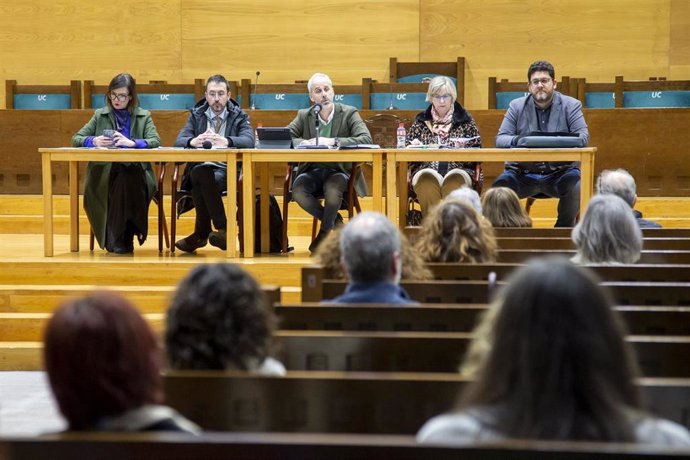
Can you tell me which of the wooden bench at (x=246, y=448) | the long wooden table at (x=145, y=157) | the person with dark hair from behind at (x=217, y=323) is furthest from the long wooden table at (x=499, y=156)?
the wooden bench at (x=246, y=448)

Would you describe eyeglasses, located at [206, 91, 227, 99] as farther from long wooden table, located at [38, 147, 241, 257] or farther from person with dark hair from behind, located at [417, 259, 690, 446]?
person with dark hair from behind, located at [417, 259, 690, 446]

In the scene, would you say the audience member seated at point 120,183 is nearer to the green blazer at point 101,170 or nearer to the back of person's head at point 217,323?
the green blazer at point 101,170

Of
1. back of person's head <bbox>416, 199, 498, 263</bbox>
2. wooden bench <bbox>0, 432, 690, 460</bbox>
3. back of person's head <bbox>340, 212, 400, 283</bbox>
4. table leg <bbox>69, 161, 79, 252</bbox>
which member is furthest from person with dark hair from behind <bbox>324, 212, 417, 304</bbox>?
table leg <bbox>69, 161, 79, 252</bbox>

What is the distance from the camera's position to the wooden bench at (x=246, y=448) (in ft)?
4.80

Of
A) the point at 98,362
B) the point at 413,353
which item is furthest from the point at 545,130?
the point at 98,362

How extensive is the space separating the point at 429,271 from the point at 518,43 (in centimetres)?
781

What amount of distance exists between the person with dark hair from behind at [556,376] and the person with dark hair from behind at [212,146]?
536 cm

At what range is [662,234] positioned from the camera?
591cm

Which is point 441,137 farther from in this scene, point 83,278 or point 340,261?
point 340,261

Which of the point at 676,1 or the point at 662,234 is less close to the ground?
the point at 676,1

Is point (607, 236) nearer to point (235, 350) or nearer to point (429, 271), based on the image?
point (429, 271)

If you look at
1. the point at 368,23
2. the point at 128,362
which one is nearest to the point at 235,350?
the point at 128,362

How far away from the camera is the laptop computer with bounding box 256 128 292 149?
6871mm

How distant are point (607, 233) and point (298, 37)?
8120 millimetres
